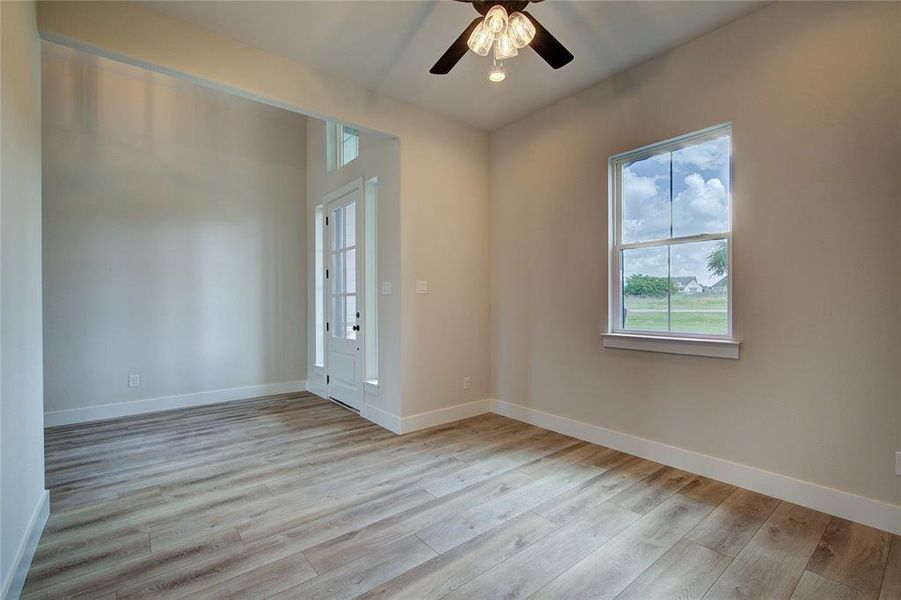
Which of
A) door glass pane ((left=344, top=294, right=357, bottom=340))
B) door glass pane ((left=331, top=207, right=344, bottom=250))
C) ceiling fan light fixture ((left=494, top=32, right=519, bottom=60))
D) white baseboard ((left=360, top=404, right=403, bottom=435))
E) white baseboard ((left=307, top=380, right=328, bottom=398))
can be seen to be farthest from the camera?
white baseboard ((left=307, top=380, right=328, bottom=398))

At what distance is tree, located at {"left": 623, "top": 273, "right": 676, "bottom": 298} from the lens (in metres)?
2.86

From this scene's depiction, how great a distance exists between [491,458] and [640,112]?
2715 mm

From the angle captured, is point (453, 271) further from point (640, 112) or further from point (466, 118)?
point (640, 112)

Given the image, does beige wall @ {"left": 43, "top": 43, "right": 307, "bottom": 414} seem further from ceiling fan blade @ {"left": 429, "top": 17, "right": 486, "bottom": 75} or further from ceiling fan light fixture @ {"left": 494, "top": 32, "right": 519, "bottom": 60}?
ceiling fan light fixture @ {"left": 494, "top": 32, "right": 519, "bottom": 60}

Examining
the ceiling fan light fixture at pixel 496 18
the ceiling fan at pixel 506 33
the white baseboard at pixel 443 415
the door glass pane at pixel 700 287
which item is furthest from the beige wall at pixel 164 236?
the door glass pane at pixel 700 287

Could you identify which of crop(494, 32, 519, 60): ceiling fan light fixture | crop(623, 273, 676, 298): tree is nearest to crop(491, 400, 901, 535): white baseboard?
crop(623, 273, 676, 298): tree

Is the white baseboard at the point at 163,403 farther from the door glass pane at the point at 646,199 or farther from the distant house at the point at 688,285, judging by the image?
the distant house at the point at 688,285

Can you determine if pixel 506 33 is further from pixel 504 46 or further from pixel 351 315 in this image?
pixel 351 315

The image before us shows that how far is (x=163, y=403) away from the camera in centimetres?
427

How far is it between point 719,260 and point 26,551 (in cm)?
390

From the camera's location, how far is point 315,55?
2840 mm

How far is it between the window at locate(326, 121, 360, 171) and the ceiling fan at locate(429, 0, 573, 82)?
261 cm

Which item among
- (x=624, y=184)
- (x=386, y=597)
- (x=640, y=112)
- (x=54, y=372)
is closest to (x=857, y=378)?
(x=624, y=184)

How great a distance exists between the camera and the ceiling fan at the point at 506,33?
6.44 ft
